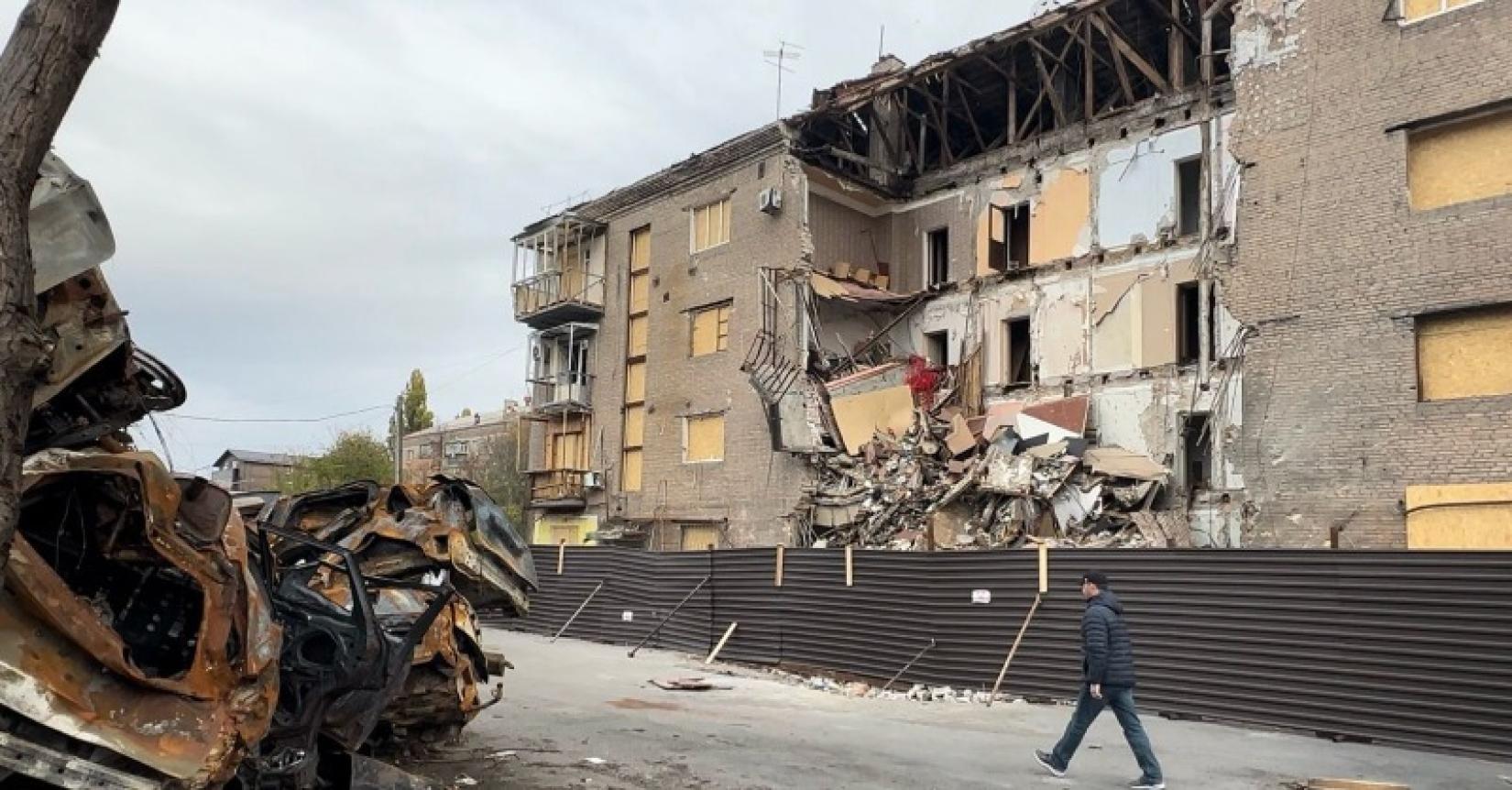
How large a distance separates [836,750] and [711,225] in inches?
807

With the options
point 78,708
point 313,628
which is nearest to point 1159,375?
→ point 313,628

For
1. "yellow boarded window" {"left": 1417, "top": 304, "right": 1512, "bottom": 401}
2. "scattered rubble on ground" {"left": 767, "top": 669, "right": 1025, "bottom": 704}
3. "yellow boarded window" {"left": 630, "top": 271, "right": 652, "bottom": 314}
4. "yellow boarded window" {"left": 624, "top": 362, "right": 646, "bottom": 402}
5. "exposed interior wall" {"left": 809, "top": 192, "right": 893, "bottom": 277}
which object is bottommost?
"scattered rubble on ground" {"left": 767, "top": 669, "right": 1025, "bottom": 704}

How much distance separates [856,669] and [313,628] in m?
11.1

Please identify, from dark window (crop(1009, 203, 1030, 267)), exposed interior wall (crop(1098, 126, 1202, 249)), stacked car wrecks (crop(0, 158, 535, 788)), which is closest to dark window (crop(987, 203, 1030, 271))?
dark window (crop(1009, 203, 1030, 267))

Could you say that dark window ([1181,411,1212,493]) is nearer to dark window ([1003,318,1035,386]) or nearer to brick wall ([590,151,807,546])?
dark window ([1003,318,1035,386])

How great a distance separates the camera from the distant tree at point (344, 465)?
141ft

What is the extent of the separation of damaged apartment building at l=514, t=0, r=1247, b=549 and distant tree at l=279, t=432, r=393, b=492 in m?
14.4

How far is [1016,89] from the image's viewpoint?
25438mm

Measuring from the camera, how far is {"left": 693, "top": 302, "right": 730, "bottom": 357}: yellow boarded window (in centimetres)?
2781

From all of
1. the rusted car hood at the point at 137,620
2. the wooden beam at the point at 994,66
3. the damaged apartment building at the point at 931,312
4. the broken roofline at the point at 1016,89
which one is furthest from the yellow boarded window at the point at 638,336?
the rusted car hood at the point at 137,620

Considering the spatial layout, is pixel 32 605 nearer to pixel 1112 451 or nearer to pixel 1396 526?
pixel 1396 526

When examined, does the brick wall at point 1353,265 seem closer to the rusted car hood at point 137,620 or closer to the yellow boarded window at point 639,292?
the rusted car hood at point 137,620

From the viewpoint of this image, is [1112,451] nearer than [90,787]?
No

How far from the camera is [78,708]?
4.40m
